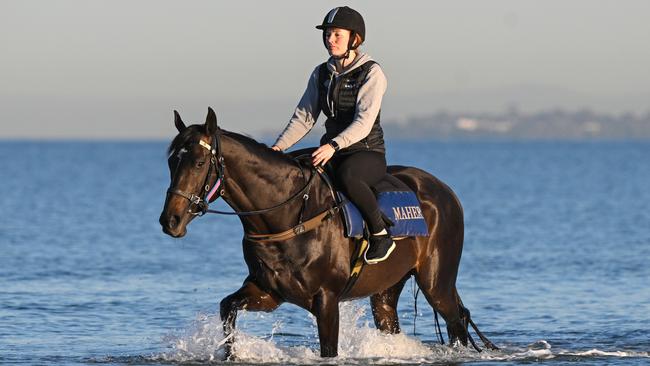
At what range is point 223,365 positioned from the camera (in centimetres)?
1103

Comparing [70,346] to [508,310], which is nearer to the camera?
[70,346]

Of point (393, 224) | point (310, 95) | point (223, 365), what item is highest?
point (310, 95)

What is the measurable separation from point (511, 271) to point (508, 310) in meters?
4.90

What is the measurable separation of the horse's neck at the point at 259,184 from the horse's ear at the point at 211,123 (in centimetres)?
20

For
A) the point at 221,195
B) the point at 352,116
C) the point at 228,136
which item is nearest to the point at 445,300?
the point at 352,116

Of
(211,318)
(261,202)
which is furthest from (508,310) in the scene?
(261,202)

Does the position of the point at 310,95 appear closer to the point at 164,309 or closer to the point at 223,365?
the point at 223,365

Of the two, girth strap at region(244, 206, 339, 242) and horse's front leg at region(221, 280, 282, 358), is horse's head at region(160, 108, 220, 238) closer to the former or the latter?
girth strap at region(244, 206, 339, 242)

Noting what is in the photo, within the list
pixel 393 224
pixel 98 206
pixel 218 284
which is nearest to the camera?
pixel 393 224

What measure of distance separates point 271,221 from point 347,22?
1.74 metres

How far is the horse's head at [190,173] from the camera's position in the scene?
30.9 feet

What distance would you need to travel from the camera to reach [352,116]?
10.6 metres

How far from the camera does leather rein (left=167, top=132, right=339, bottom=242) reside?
9.52 m

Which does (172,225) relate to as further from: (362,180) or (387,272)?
(387,272)
